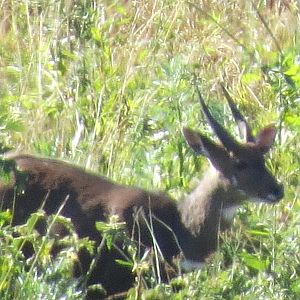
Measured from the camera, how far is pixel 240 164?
712 centimetres

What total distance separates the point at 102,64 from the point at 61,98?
365mm

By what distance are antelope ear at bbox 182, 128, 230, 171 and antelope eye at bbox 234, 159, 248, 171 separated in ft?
0.17

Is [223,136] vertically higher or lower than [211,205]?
higher

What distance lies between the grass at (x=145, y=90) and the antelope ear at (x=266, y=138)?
137 mm

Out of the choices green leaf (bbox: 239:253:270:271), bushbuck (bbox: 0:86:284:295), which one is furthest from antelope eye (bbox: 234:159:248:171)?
green leaf (bbox: 239:253:270:271)

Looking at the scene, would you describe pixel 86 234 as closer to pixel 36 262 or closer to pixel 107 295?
pixel 107 295

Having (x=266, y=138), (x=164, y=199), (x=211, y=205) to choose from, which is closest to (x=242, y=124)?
(x=266, y=138)

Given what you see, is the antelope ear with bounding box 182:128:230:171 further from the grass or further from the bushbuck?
the grass

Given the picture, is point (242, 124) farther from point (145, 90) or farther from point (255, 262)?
point (255, 262)

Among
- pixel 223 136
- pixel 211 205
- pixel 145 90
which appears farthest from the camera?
pixel 145 90

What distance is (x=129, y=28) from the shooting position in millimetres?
9820

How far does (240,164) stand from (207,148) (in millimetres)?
193

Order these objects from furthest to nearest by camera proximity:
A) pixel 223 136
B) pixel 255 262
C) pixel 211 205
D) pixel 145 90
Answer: pixel 145 90, pixel 211 205, pixel 223 136, pixel 255 262

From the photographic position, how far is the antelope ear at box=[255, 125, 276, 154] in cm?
709
